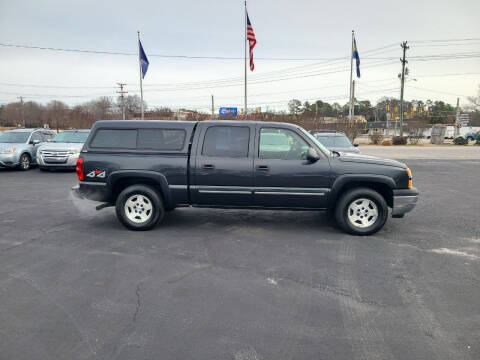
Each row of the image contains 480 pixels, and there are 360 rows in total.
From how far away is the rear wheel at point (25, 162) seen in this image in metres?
14.1

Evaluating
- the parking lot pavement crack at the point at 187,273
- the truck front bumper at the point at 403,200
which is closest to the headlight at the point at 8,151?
the parking lot pavement crack at the point at 187,273

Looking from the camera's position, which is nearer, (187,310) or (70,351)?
(70,351)

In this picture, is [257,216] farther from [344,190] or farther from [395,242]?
[395,242]

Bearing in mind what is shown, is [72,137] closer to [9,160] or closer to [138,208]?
[9,160]

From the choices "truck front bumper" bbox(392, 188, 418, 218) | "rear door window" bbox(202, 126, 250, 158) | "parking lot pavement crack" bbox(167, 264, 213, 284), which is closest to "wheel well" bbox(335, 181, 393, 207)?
"truck front bumper" bbox(392, 188, 418, 218)

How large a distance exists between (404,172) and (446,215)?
7.58 feet

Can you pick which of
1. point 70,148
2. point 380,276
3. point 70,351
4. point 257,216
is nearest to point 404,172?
point 380,276

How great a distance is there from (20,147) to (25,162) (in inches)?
24.6

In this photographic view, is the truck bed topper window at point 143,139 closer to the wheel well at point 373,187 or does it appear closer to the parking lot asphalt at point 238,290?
the parking lot asphalt at point 238,290

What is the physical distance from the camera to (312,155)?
18.3 feet

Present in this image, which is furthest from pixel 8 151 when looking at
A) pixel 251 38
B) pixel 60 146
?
pixel 251 38

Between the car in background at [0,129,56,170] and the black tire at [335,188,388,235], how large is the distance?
13280 mm

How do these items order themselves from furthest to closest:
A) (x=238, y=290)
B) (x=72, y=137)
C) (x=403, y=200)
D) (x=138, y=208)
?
(x=72, y=137) < (x=138, y=208) < (x=403, y=200) < (x=238, y=290)

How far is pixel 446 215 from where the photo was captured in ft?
23.7
